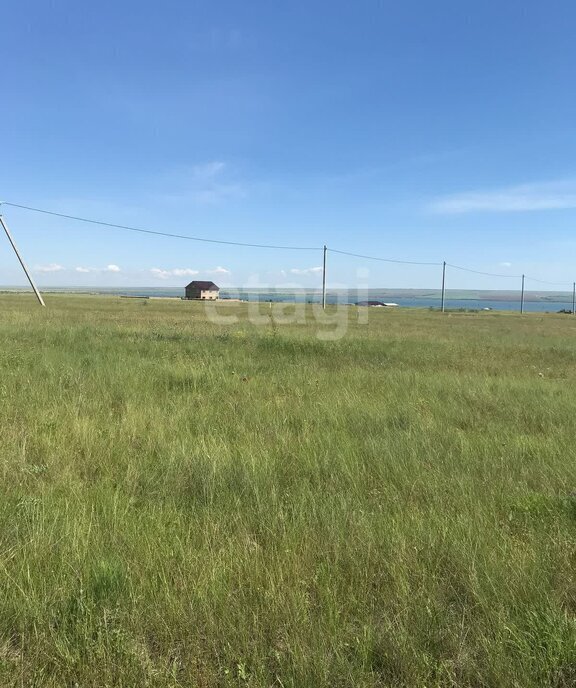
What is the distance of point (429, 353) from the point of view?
14.0 meters

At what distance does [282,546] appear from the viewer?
2834mm

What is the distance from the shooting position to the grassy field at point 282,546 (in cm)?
200

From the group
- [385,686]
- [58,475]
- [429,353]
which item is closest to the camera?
[385,686]

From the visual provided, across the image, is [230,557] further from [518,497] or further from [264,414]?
[264,414]

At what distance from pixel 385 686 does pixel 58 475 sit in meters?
3.12

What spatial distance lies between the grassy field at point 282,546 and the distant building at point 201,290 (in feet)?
391

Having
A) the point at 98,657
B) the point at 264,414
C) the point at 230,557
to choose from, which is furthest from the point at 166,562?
the point at 264,414

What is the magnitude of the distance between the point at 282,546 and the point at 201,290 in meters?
127
